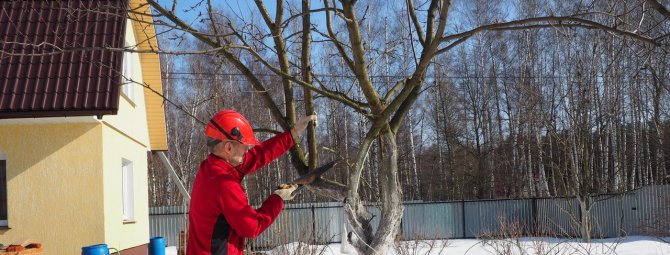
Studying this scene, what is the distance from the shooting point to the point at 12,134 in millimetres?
11266

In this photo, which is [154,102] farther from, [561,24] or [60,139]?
[561,24]

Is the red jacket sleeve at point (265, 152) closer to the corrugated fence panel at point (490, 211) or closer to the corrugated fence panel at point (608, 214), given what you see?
the corrugated fence panel at point (608, 214)

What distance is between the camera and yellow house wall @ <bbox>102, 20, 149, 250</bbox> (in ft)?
38.6

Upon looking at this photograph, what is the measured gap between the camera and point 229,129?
155 inches

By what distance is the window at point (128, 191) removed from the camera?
1442cm

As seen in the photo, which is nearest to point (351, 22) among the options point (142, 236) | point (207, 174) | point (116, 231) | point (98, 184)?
point (207, 174)

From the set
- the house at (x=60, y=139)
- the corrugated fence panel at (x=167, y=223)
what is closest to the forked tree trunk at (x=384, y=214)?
the house at (x=60, y=139)

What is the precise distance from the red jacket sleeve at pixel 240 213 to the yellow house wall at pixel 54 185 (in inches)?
321

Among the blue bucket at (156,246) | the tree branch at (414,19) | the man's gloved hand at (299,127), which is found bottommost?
the blue bucket at (156,246)

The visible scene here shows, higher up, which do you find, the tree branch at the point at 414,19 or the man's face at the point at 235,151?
the tree branch at the point at 414,19

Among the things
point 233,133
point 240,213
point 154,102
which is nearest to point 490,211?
point 154,102

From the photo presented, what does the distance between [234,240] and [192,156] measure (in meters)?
31.7

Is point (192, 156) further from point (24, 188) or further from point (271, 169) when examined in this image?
point (24, 188)

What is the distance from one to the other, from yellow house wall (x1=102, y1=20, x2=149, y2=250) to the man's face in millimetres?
7955
